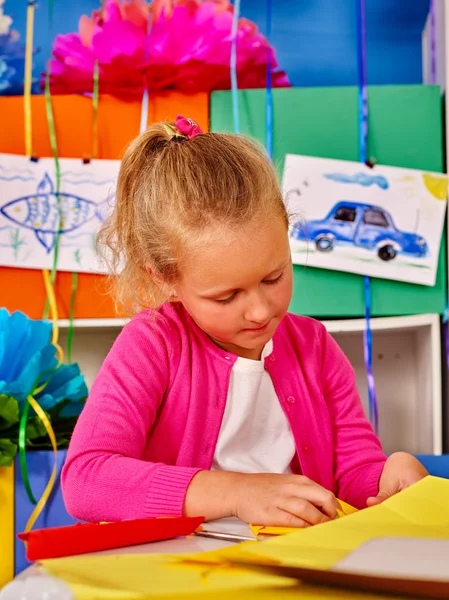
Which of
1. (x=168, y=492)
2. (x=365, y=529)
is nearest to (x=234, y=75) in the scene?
(x=168, y=492)

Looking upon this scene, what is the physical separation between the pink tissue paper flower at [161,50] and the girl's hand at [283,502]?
95cm

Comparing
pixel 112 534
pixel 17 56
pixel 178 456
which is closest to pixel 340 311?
pixel 178 456

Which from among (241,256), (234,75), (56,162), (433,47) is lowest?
(241,256)

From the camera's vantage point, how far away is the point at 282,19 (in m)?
1.66

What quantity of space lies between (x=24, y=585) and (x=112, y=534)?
10 centimetres

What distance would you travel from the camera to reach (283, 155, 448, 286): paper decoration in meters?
1.34

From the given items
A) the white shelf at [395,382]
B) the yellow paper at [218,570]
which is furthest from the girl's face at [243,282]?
the white shelf at [395,382]

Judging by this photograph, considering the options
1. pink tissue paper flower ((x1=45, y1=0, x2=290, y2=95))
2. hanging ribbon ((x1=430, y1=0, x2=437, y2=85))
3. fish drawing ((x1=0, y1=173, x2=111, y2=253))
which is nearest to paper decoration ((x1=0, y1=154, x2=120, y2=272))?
fish drawing ((x1=0, y1=173, x2=111, y2=253))

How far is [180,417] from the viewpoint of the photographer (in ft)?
2.64

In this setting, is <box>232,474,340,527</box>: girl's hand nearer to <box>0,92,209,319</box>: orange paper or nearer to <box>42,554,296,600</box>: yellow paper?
<box>42,554,296,600</box>: yellow paper

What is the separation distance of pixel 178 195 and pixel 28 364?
440 millimetres

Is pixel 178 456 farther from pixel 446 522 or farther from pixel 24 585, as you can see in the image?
pixel 24 585

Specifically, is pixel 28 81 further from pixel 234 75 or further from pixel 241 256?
pixel 241 256

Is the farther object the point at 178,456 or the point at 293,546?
the point at 178,456
